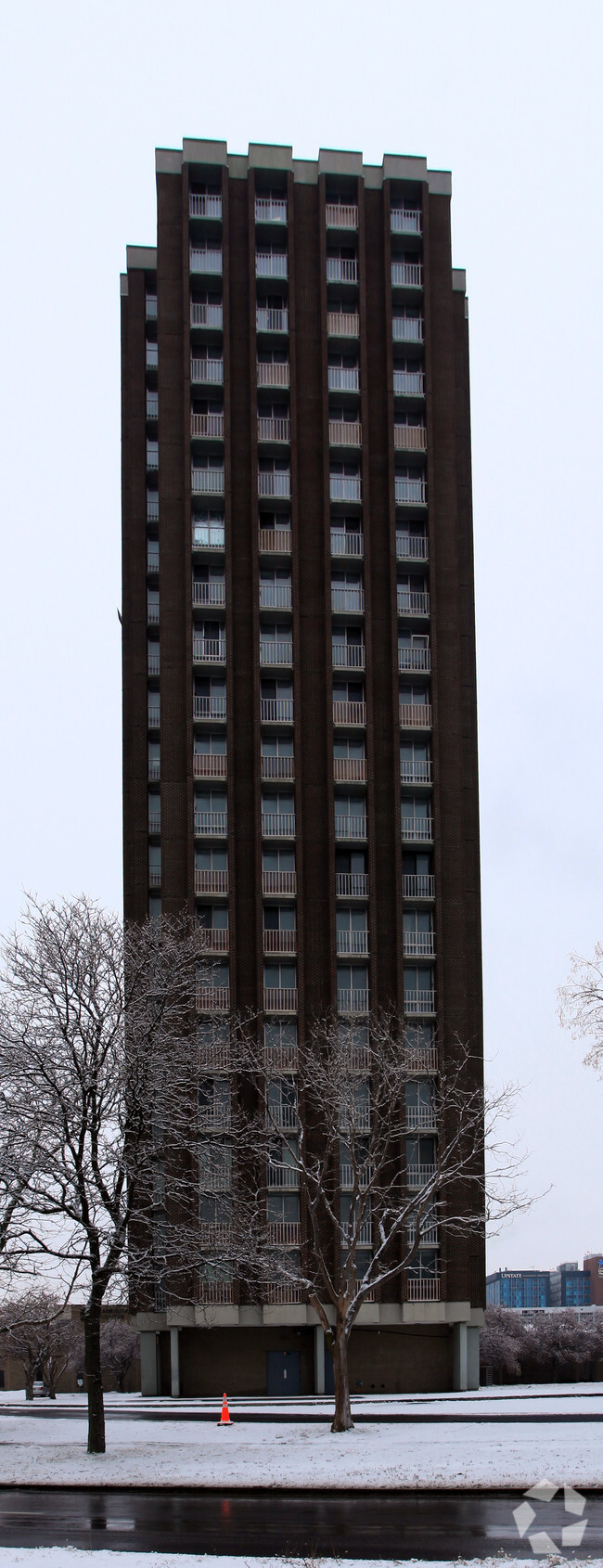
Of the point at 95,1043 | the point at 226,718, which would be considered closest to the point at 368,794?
the point at 226,718

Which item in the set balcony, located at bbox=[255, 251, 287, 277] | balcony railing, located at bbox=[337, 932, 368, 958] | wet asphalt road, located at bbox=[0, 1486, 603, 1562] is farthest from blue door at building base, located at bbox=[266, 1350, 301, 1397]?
balcony, located at bbox=[255, 251, 287, 277]

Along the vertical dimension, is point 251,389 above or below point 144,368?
below

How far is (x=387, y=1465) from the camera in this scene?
27391 millimetres

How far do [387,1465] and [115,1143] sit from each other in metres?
9.16

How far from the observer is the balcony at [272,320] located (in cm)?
6184

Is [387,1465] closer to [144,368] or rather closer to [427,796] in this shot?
[427,796]

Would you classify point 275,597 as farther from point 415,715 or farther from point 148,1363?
point 148,1363

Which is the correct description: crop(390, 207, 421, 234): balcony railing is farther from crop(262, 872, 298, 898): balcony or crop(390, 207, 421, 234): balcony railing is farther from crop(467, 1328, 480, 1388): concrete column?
crop(467, 1328, 480, 1388): concrete column

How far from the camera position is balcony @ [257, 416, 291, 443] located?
2399 inches

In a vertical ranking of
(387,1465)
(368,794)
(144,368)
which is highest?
(144,368)

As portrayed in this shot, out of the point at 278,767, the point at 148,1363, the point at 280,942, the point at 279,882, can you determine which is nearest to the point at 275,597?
the point at 278,767

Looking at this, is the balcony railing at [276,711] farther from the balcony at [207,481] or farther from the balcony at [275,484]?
the balcony at [207,481]

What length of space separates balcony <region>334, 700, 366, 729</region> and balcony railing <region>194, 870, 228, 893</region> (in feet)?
26.6

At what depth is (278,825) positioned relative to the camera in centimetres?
5788
